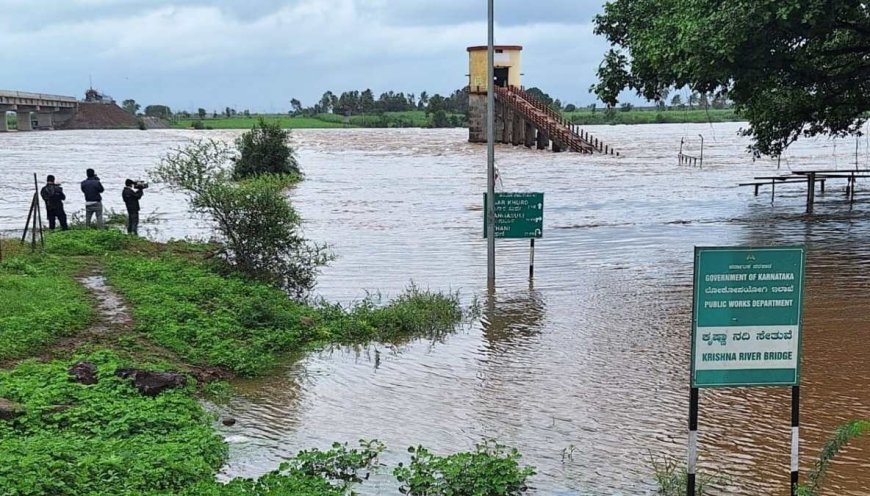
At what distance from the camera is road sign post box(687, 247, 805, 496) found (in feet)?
18.1

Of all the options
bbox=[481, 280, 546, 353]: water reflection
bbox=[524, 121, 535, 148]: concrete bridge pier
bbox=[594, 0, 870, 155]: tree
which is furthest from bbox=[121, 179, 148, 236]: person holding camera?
bbox=[524, 121, 535, 148]: concrete bridge pier

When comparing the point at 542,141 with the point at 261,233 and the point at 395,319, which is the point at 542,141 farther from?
the point at 395,319

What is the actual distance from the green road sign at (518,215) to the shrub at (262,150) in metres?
27.8

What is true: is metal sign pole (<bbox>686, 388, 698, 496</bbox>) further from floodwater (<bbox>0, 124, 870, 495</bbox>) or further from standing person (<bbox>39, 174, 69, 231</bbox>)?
standing person (<bbox>39, 174, 69, 231</bbox>)

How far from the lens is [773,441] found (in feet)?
25.5

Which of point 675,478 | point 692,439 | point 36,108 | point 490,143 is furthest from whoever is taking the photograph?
point 36,108

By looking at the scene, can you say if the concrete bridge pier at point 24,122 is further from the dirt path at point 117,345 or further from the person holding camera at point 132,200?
the dirt path at point 117,345

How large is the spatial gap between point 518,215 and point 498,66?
60319mm

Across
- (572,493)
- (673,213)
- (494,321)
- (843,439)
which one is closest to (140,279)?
(494,321)

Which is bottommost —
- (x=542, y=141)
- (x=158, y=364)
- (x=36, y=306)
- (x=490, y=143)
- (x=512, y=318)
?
(x=512, y=318)

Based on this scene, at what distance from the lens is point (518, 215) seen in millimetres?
15242

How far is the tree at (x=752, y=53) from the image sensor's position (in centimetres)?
1455

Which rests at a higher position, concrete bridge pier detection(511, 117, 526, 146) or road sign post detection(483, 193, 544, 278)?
concrete bridge pier detection(511, 117, 526, 146)

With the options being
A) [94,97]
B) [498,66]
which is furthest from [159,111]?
[498,66]
